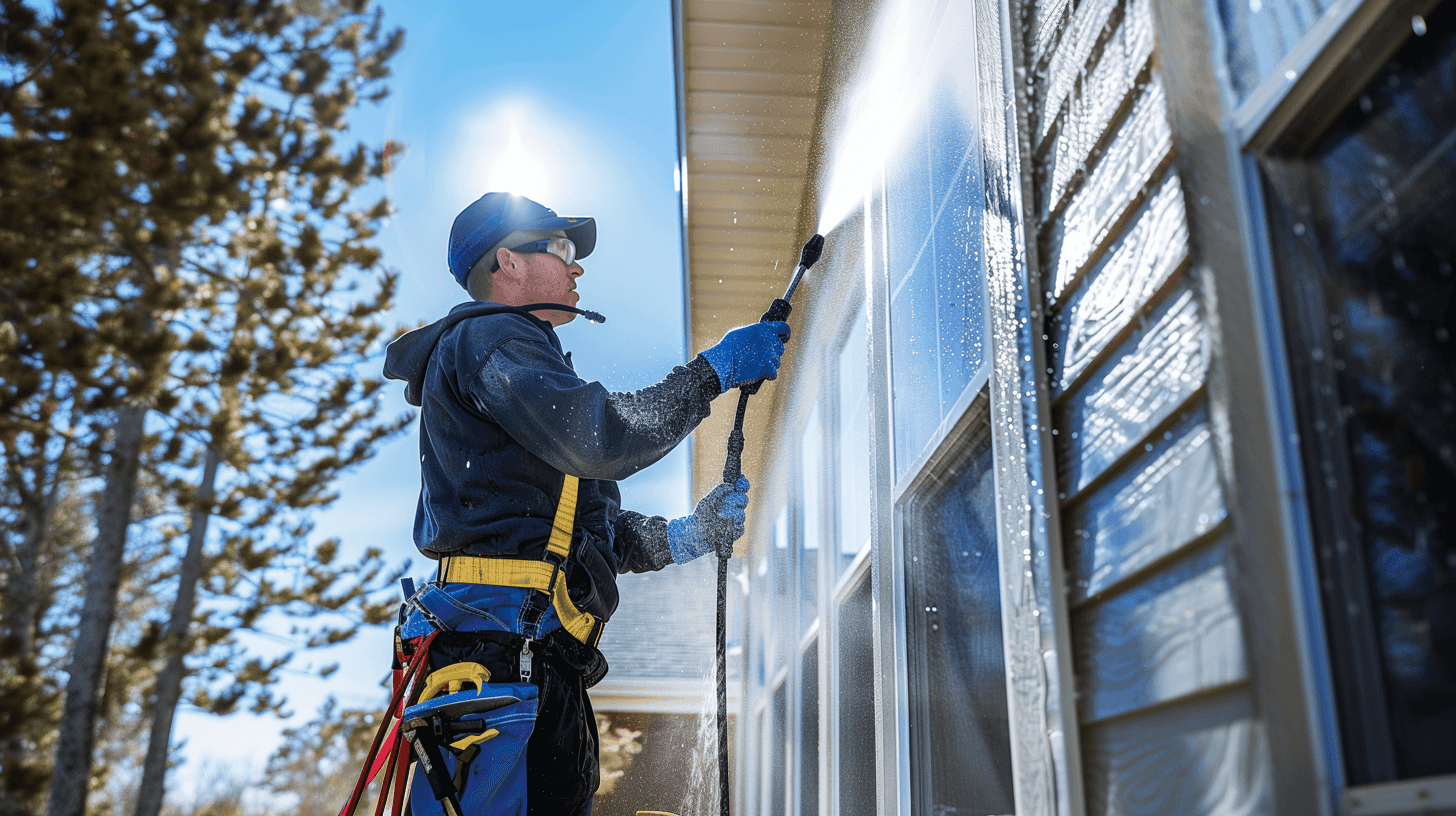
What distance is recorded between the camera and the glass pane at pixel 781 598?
4500 mm

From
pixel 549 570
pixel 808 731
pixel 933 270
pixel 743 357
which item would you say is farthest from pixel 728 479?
pixel 808 731

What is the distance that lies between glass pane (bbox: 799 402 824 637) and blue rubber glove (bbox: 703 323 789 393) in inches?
63.9

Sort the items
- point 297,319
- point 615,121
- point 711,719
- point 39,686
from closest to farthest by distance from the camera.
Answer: point 615,121 → point 711,719 → point 39,686 → point 297,319

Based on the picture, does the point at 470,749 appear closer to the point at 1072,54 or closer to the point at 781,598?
the point at 1072,54

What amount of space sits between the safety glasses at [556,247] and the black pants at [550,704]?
3.27ft

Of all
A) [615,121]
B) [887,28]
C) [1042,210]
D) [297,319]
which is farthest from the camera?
[297,319]

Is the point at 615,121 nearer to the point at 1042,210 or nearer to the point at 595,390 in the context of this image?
the point at 595,390

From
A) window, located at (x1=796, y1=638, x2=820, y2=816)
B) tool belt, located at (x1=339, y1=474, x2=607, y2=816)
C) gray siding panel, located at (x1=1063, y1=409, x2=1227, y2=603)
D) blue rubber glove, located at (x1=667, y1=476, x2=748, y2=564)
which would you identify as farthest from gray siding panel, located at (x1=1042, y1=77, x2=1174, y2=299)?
window, located at (x1=796, y1=638, x2=820, y2=816)

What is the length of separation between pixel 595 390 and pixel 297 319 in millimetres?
13553

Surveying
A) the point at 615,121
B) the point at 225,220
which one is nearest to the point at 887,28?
the point at 615,121

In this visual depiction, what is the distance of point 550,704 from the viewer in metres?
1.97

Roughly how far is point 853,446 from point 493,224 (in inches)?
50.9

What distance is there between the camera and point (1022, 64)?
A: 1261mm

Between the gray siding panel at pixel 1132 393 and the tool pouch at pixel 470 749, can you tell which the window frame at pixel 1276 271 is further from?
the tool pouch at pixel 470 749
